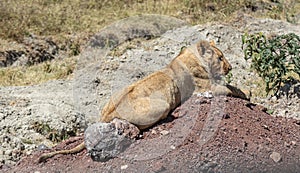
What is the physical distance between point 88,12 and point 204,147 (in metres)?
7.79

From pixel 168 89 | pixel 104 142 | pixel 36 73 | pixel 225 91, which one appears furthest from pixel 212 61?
pixel 36 73

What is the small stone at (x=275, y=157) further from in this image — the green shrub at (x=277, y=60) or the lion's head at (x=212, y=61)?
the green shrub at (x=277, y=60)

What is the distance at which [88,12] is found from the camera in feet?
38.0

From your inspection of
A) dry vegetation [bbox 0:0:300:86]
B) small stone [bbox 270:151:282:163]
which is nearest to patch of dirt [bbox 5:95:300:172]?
small stone [bbox 270:151:282:163]

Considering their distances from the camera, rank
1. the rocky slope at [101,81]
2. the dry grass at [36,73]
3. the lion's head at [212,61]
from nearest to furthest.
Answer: the lion's head at [212,61], the rocky slope at [101,81], the dry grass at [36,73]

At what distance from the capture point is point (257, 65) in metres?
6.50

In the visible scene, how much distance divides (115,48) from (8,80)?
185cm

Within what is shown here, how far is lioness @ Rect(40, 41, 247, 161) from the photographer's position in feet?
15.1

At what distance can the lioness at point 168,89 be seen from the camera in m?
4.62

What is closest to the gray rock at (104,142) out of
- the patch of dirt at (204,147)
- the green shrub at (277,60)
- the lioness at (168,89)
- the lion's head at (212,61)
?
the patch of dirt at (204,147)

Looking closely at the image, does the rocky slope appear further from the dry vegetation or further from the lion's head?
the lion's head

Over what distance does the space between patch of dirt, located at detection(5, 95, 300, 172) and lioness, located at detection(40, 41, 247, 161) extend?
0.12 meters

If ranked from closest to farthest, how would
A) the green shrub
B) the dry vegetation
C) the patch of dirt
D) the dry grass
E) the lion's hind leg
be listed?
the patch of dirt → the lion's hind leg → the green shrub → the dry grass → the dry vegetation

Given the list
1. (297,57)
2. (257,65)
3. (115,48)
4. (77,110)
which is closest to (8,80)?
(115,48)
